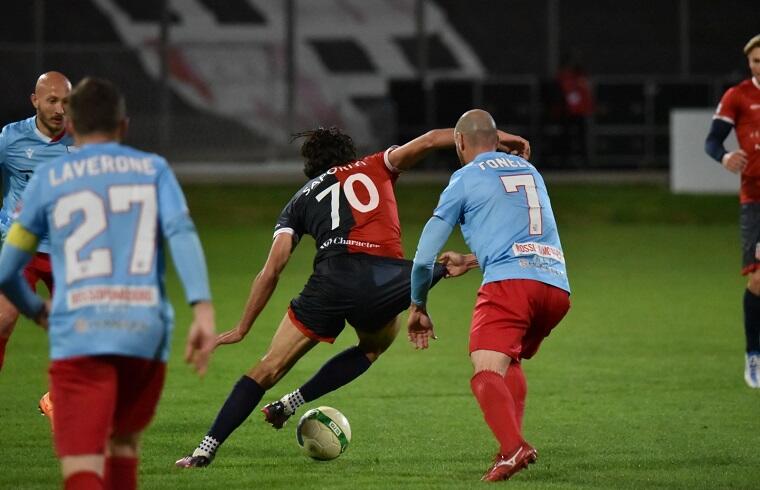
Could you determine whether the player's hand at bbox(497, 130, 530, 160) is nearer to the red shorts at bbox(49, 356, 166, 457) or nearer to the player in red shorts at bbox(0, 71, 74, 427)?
the player in red shorts at bbox(0, 71, 74, 427)

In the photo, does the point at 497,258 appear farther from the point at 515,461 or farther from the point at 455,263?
the point at 515,461

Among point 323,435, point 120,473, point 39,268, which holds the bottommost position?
point 323,435

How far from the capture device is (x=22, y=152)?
8180mm

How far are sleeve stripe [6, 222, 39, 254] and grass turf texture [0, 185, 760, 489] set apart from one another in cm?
207

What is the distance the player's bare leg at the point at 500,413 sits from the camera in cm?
637

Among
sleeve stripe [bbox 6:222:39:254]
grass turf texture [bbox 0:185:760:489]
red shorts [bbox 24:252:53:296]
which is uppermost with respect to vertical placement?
sleeve stripe [bbox 6:222:39:254]

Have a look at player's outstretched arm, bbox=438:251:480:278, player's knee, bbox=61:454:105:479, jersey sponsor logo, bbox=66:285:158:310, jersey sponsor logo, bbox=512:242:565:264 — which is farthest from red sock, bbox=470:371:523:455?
player's knee, bbox=61:454:105:479

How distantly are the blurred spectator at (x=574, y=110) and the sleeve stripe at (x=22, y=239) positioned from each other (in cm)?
2179

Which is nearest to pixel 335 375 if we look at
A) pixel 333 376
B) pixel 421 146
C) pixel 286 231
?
pixel 333 376

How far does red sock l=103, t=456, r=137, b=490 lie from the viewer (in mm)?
5020

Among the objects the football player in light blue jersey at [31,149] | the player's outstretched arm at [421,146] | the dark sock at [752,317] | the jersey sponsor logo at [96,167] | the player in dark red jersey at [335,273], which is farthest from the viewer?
the dark sock at [752,317]

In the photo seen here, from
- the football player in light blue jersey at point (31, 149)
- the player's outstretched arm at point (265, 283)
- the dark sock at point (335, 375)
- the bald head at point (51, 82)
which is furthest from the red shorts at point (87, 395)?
the bald head at point (51, 82)

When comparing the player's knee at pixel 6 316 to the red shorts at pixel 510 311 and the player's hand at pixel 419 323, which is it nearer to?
the player's hand at pixel 419 323

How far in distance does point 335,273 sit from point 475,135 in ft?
3.92
